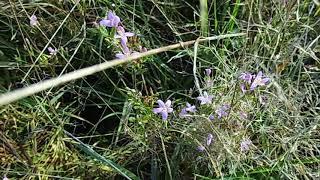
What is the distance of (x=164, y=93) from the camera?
1.35 meters

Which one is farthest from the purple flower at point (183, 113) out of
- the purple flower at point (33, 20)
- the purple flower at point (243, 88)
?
the purple flower at point (33, 20)

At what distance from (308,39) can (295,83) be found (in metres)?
0.15

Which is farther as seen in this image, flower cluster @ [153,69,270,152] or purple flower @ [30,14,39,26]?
purple flower @ [30,14,39,26]

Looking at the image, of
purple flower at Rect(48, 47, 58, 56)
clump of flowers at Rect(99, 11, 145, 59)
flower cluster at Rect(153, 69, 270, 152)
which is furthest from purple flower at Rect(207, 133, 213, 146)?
purple flower at Rect(48, 47, 58, 56)

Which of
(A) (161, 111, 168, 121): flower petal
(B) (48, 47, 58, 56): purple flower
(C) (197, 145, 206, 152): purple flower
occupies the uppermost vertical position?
(B) (48, 47, 58, 56): purple flower

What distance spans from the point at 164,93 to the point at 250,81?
9.2 inches

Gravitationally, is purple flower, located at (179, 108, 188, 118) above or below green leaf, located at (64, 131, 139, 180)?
above

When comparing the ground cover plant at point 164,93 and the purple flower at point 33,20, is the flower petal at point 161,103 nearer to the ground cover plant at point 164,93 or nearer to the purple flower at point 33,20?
the ground cover plant at point 164,93

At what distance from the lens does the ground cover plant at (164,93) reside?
3.96ft

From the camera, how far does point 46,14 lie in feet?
4.64

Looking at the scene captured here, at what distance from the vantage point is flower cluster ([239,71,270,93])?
1.19 meters

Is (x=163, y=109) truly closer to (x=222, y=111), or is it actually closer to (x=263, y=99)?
(x=222, y=111)

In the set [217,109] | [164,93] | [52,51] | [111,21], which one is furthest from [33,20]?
[217,109]

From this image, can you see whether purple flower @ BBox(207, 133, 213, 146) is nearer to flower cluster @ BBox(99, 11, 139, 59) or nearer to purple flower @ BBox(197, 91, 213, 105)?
purple flower @ BBox(197, 91, 213, 105)
